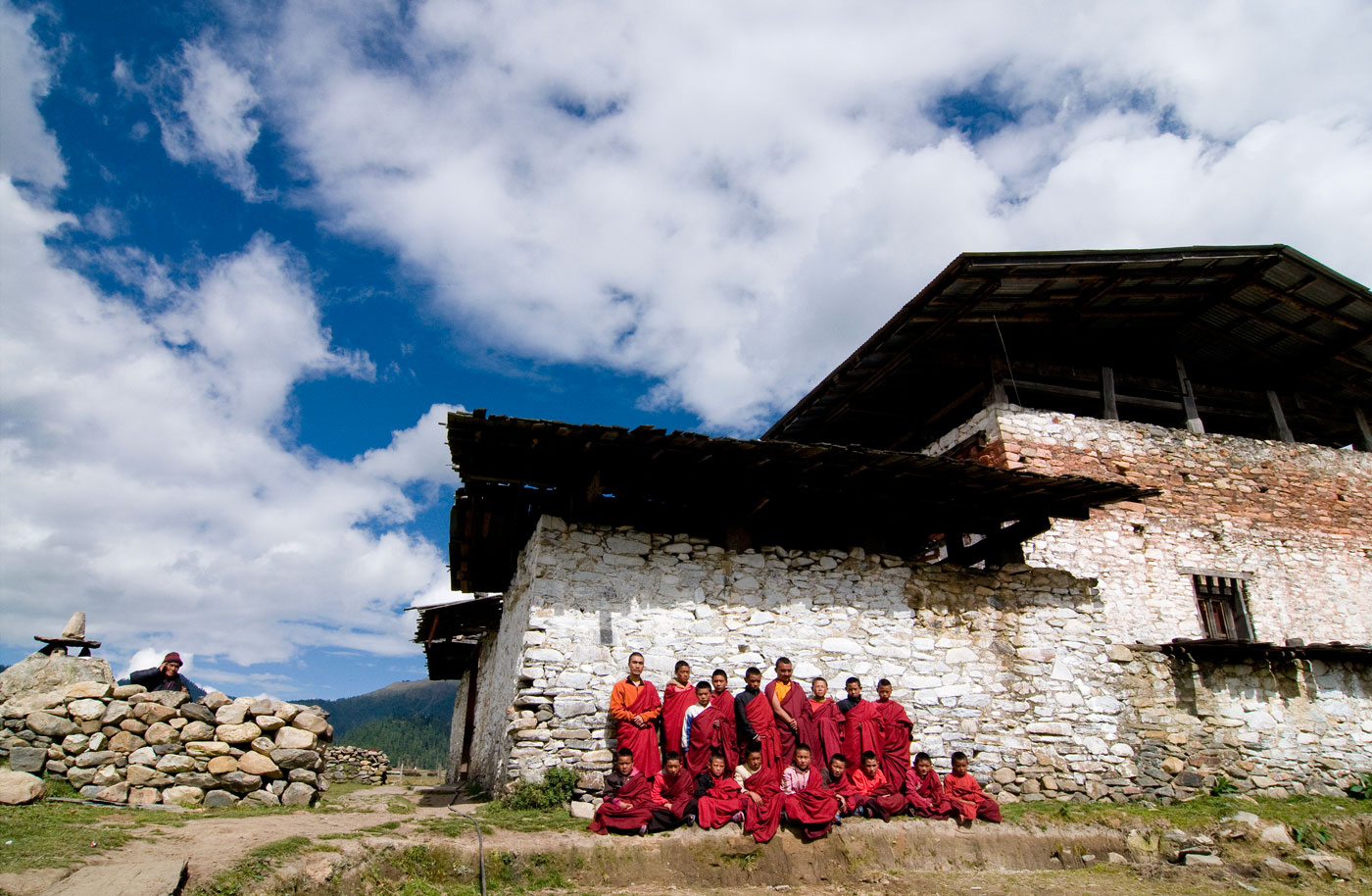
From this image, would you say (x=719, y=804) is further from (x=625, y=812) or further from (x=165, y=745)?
(x=165, y=745)

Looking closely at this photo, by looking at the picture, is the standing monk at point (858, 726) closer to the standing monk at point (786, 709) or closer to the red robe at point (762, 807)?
the standing monk at point (786, 709)

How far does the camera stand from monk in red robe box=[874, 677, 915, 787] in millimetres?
7160

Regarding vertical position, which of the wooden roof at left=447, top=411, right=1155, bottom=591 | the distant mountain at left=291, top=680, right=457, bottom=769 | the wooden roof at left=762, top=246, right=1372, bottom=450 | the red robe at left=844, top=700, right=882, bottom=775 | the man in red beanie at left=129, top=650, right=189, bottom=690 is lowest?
the distant mountain at left=291, top=680, right=457, bottom=769

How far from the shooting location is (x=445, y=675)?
18312mm

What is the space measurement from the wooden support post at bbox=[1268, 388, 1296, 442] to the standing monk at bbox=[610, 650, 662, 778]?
1359cm

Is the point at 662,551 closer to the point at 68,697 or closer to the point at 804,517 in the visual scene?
the point at 804,517

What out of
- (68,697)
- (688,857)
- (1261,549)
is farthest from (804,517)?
(1261,549)

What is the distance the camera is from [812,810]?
618cm

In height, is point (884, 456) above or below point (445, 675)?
above

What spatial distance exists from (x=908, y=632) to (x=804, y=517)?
1764mm

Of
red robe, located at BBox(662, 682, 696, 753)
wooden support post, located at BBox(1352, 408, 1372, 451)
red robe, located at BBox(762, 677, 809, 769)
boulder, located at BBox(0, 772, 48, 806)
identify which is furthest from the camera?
wooden support post, located at BBox(1352, 408, 1372, 451)

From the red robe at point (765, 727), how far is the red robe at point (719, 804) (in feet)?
1.90

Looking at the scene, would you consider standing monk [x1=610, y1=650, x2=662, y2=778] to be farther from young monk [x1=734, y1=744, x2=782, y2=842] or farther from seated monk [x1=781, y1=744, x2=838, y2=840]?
seated monk [x1=781, y1=744, x2=838, y2=840]

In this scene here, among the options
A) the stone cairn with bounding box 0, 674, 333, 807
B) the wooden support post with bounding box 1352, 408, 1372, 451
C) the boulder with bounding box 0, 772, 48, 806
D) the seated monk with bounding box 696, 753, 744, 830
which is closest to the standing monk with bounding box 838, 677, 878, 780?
the seated monk with bounding box 696, 753, 744, 830
